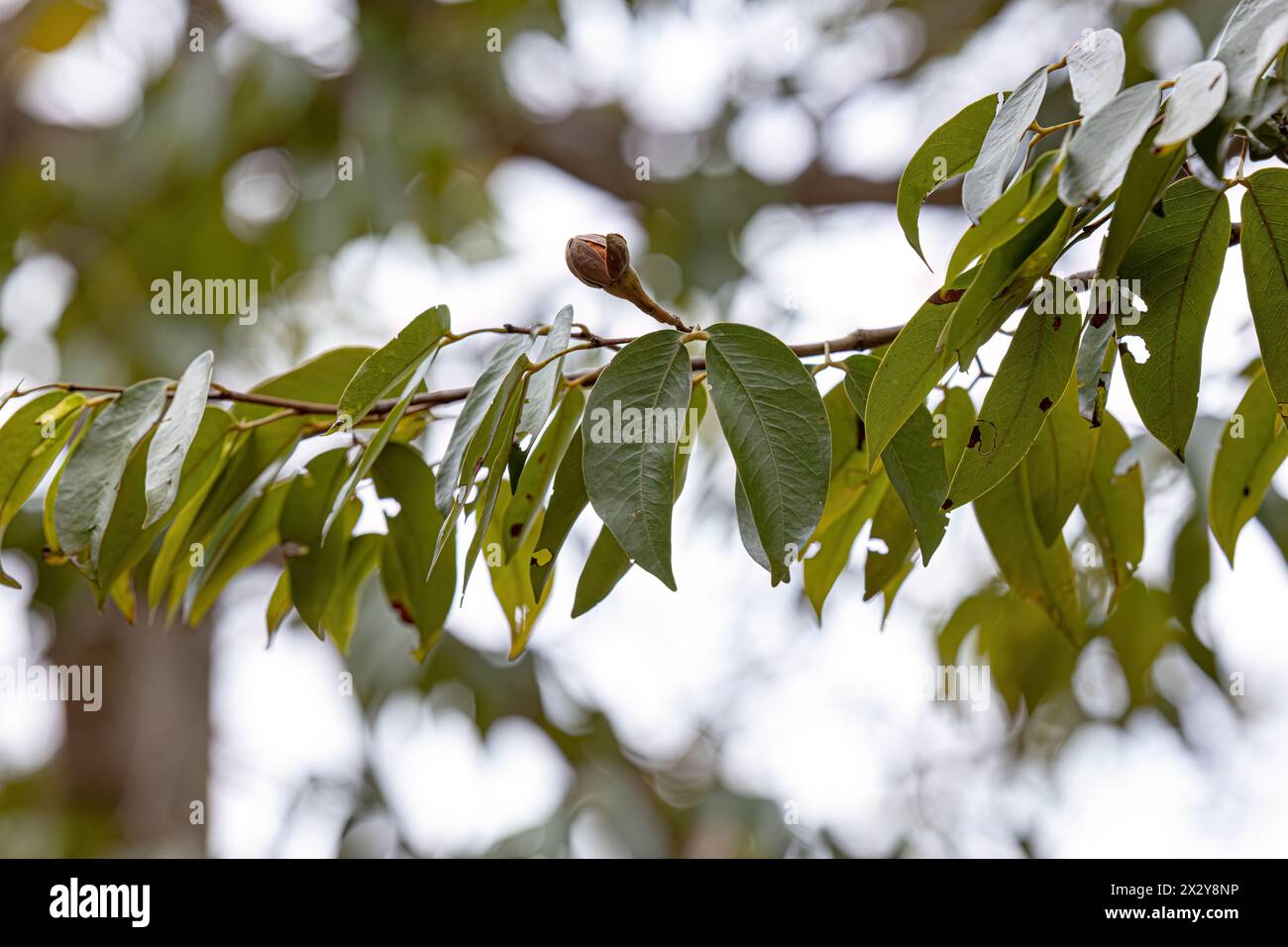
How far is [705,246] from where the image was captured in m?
1.93

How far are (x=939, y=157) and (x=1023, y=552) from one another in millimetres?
244

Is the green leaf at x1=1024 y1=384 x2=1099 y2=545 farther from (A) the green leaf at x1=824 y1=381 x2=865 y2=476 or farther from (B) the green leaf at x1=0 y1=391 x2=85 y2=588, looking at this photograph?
(B) the green leaf at x1=0 y1=391 x2=85 y2=588

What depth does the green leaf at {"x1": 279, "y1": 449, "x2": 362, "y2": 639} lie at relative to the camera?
2.02ft

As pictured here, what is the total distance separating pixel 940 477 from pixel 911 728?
242cm

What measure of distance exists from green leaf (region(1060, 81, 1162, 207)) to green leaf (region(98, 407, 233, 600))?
442 mm

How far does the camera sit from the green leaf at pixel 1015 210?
0.36 m

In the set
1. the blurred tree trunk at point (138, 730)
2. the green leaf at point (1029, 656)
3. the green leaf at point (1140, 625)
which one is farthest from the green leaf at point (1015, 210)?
the blurred tree trunk at point (138, 730)

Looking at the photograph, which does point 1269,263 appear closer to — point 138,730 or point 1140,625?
point 1140,625

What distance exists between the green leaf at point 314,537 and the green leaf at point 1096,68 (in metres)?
0.43

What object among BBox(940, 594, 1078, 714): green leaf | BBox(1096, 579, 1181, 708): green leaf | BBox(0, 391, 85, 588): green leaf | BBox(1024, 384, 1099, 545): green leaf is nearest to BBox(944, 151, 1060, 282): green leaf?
BBox(1024, 384, 1099, 545): green leaf

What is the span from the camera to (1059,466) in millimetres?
569
